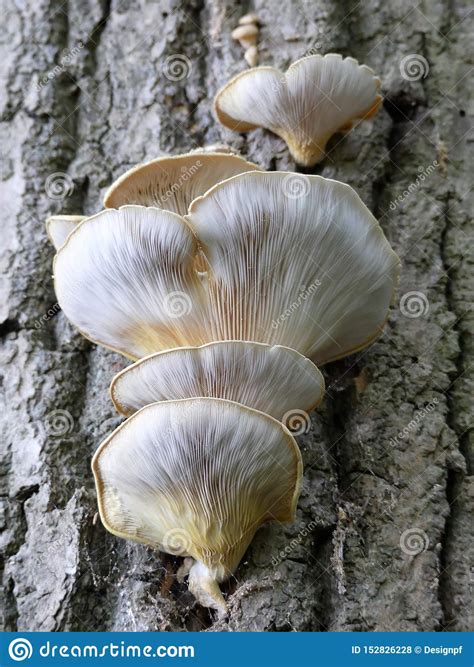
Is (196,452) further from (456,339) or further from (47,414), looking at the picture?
(456,339)

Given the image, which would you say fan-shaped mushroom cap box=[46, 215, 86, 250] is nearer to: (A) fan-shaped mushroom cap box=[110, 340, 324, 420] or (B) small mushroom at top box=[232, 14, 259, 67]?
(A) fan-shaped mushroom cap box=[110, 340, 324, 420]

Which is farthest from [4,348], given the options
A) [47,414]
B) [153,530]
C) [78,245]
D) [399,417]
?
[399,417]

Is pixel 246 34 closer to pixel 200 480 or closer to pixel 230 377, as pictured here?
pixel 230 377

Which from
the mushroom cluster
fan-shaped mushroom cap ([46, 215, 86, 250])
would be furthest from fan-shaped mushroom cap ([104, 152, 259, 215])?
fan-shaped mushroom cap ([46, 215, 86, 250])

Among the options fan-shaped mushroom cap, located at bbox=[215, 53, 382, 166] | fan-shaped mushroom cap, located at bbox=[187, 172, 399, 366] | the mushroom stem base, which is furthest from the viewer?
fan-shaped mushroom cap, located at bbox=[215, 53, 382, 166]

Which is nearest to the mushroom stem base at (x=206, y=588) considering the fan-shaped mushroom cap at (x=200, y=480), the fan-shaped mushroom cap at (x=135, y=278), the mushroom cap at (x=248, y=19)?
the fan-shaped mushroom cap at (x=200, y=480)

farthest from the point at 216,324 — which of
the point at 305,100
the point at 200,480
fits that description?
the point at 305,100

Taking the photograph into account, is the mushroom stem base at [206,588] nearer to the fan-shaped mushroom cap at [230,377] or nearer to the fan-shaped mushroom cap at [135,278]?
the fan-shaped mushroom cap at [230,377]
